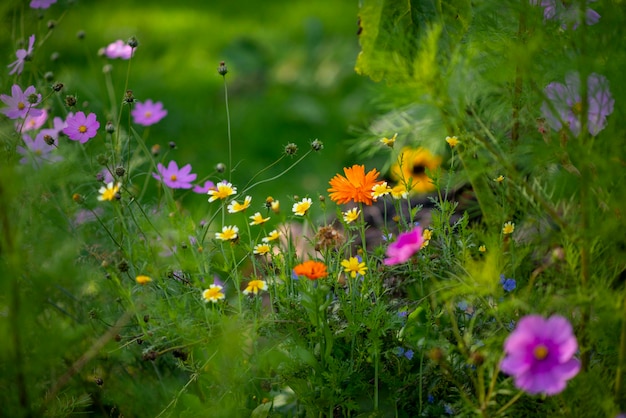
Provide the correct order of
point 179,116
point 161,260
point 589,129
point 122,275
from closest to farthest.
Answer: point 589,129 → point 161,260 → point 122,275 → point 179,116

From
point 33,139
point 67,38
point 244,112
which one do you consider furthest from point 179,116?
point 33,139

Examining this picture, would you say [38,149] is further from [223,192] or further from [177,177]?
[223,192]

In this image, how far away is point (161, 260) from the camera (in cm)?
139

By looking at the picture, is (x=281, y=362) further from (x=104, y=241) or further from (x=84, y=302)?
(x=104, y=241)

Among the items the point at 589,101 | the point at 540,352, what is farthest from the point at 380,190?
the point at 540,352

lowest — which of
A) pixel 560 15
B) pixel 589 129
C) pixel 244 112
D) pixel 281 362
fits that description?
pixel 244 112

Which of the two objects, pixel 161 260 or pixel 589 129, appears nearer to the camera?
pixel 589 129

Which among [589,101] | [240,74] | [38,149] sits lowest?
[240,74]

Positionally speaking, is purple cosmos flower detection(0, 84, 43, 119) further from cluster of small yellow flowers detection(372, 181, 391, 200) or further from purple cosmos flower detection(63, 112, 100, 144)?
cluster of small yellow flowers detection(372, 181, 391, 200)

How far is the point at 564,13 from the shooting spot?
1.25 m

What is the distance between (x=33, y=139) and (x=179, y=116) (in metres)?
1.60

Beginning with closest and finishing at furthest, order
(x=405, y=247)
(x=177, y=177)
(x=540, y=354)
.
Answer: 1. (x=540, y=354)
2. (x=405, y=247)
3. (x=177, y=177)

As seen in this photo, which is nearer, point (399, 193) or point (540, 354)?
point (540, 354)

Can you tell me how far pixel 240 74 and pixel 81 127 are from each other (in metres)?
2.36
